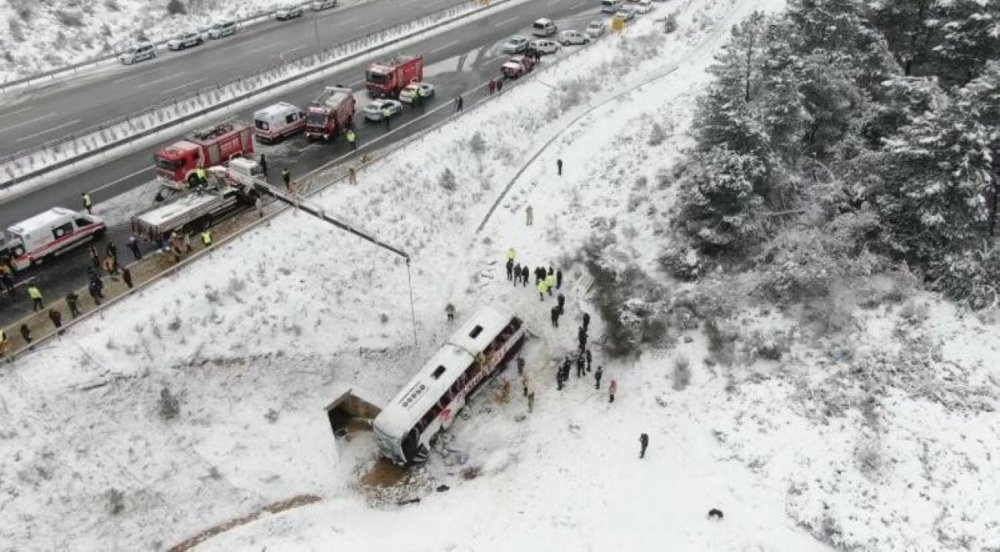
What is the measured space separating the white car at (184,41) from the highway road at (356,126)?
1360 cm

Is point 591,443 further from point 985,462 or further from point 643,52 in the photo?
point 643,52

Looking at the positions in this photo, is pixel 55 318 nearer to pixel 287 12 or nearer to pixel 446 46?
pixel 446 46

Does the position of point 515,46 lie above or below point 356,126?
above

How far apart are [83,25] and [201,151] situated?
3101 cm

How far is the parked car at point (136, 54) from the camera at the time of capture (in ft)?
168

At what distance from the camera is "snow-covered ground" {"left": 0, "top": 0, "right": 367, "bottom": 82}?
50938 mm

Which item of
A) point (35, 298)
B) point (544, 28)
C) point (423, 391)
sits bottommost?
point (423, 391)

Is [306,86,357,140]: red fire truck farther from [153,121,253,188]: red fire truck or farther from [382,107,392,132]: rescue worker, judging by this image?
[153,121,253,188]: red fire truck

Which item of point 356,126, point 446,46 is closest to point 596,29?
point 446,46

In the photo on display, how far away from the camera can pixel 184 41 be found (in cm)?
5403

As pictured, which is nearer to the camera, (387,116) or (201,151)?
(201,151)

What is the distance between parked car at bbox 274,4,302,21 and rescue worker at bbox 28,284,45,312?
134 feet

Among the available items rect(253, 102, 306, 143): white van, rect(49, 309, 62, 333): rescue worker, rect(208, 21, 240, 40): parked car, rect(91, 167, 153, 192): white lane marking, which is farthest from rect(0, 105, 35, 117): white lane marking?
rect(49, 309, 62, 333): rescue worker

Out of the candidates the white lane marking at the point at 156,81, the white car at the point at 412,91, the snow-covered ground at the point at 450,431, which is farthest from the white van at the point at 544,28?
the snow-covered ground at the point at 450,431
